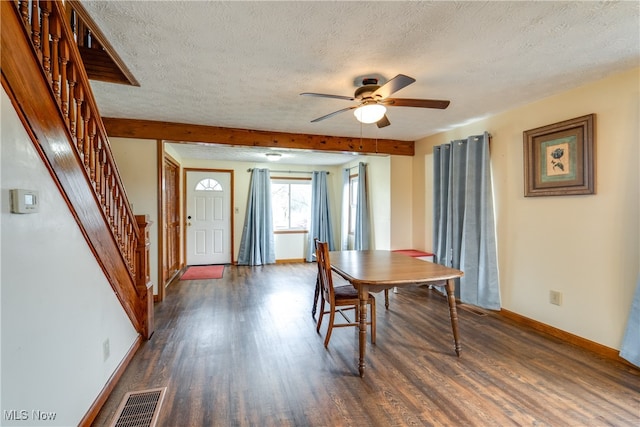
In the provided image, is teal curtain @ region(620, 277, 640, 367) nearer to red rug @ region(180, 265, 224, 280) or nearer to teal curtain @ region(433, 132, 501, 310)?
teal curtain @ region(433, 132, 501, 310)

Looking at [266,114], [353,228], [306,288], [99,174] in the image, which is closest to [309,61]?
[266,114]

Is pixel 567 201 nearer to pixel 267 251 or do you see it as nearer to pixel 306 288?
pixel 306 288

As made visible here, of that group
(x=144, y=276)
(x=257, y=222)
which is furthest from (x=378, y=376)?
(x=257, y=222)

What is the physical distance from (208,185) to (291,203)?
5.72ft

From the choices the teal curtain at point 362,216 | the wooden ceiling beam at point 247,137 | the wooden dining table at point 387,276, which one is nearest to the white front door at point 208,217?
the wooden ceiling beam at point 247,137

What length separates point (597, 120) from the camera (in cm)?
249

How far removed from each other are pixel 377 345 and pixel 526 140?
2.46 m

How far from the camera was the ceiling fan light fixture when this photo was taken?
91.6 inches

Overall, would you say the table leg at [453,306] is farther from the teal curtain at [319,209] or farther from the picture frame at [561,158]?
→ the teal curtain at [319,209]

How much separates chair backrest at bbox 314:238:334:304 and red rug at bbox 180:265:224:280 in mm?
2857

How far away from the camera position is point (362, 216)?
5.45 metres

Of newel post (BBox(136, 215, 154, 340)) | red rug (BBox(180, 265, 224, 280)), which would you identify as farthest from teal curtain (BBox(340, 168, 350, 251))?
newel post (BBox(136, 215, 154, 340))

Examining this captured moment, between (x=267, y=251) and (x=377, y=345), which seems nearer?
(x=377, y=345)

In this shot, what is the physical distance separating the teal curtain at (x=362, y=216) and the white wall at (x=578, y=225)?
7.43ft
